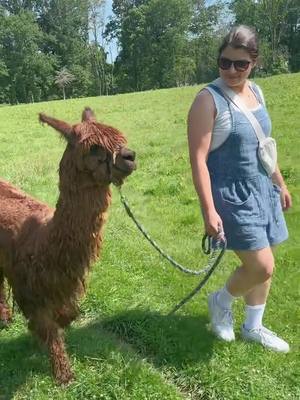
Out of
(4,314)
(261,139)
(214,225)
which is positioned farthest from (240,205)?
(4,314)

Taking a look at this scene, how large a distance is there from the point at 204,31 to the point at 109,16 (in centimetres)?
1445

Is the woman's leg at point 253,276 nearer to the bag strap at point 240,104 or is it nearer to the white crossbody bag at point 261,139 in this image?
the white crossbody bag at point 261,139

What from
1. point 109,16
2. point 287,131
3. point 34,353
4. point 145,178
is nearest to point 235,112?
→ point 34,353

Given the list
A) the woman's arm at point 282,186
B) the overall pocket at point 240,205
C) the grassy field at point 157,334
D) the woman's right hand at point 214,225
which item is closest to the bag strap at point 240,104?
the overall pocket at point 240,205

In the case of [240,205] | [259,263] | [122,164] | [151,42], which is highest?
[151,42]

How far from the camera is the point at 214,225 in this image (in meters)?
3.47

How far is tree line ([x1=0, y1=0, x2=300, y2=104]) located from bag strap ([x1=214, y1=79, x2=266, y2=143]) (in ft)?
190

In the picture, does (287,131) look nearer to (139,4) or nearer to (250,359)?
(250,359)

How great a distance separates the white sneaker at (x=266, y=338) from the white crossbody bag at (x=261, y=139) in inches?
47.2

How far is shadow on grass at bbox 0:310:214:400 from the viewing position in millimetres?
4008

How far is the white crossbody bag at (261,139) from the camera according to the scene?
3.63 meters

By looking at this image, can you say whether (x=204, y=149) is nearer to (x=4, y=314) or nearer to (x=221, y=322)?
(x=221, y=322)

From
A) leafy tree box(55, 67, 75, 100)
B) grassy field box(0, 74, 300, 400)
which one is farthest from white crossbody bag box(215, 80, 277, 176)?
leafy tree box(55, 67, 75, 100)

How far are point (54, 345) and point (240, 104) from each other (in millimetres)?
2023
